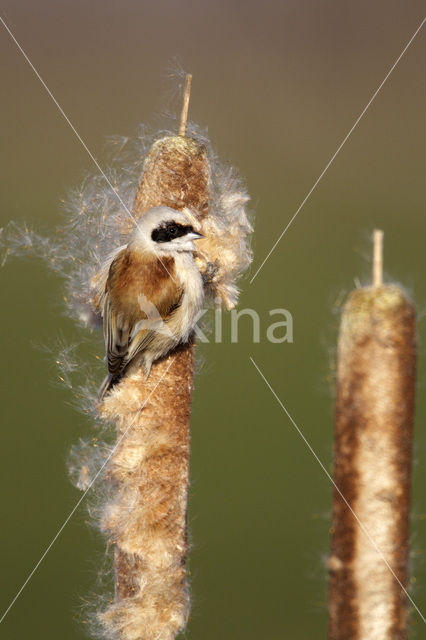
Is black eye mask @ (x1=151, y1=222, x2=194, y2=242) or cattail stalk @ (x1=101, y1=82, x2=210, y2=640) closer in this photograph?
cattail stalk @ (x1=101, y1=82, x2=210, y2=640)

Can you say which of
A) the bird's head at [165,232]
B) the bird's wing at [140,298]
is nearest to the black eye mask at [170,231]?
the bird's head at [165,232]

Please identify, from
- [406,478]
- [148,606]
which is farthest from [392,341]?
[148,606]

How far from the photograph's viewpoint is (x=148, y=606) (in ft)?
6.95

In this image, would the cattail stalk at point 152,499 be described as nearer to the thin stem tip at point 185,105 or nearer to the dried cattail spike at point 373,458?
the thin stem tip at point 185,105

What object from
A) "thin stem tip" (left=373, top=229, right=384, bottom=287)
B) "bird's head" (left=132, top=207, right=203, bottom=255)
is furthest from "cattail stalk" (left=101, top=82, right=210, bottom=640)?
"thin stem tip" (left=373, top=229, right=384, bottom=287)

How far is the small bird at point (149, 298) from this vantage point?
2332 millimetres

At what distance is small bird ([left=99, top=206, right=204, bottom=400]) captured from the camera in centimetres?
233

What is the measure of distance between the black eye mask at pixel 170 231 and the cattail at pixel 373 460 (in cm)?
69

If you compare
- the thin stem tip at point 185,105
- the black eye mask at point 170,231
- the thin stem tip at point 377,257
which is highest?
the thin stem tip at point 185,105

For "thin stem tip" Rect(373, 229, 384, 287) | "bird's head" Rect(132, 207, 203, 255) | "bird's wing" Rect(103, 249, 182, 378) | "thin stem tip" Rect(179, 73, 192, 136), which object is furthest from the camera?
"bird's wing" Rect(103, 249, 182, 378)

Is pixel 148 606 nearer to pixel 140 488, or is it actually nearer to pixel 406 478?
pixel 140 488

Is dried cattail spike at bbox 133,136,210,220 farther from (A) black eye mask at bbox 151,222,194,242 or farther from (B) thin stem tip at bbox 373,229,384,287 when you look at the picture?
(B) thin stem tip at bbox 373,229,384,287

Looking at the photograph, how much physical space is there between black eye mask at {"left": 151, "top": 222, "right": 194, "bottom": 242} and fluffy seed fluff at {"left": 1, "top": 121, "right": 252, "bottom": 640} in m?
0.08

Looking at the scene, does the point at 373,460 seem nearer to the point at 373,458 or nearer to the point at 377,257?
the point at 373,458
